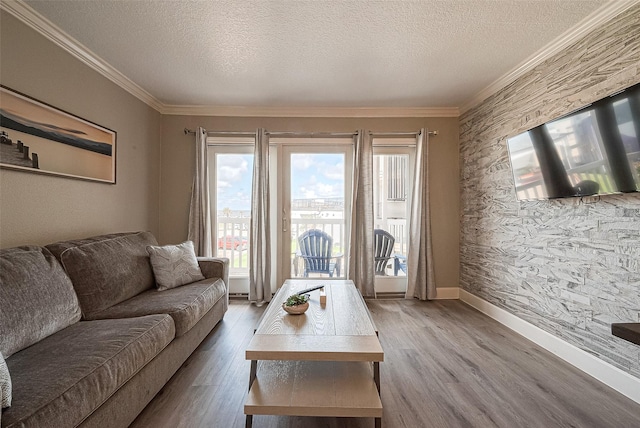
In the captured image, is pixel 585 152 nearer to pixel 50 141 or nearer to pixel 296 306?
pixel 296 306

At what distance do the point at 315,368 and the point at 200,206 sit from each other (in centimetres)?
258

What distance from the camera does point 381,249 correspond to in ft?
12.0

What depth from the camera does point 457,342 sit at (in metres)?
2.40

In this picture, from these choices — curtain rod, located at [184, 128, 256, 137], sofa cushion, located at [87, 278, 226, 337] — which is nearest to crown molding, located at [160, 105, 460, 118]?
curtain rod, located at [184, 128, 256, 137]

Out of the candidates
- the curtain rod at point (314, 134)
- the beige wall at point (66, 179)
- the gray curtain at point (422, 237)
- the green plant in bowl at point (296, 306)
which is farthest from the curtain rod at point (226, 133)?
the green plant in bowl at point (296, 306)

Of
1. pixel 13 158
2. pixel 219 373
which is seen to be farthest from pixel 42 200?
pixel 219 373

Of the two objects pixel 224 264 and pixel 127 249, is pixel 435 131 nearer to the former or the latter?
pixel 224 264

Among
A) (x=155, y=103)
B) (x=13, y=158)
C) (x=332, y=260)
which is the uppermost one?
(x=155, y=103)

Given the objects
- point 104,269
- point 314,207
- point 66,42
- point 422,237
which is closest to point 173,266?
point 104,269

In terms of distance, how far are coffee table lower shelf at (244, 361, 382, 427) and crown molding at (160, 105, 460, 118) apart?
2.93m

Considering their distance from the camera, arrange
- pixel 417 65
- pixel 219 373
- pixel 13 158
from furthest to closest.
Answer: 1. pixel 417 65
2. pixel 219 373
3. pixel 13 158

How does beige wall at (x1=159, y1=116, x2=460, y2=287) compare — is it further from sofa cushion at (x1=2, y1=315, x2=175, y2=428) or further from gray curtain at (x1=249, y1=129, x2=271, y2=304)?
sofa cushion at (x1=2, y1=315, x2=175, y2=428)

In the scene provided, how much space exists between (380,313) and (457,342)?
0.87m

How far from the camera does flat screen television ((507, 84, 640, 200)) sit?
158 centimetres
